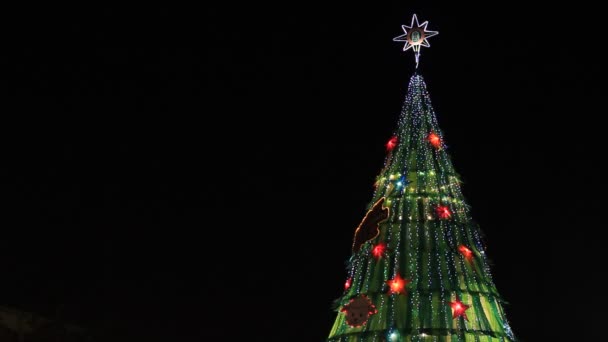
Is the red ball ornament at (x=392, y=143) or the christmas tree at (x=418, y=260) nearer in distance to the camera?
the christmas tree at (x=418, y=260)

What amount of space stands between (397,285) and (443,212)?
2.02 meters

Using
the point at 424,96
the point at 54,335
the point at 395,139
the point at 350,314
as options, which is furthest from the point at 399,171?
the point at 54,335

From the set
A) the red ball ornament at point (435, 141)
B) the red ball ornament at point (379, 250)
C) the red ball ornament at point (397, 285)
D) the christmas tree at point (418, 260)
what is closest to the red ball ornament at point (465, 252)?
the christmas tree at point (418, 260)

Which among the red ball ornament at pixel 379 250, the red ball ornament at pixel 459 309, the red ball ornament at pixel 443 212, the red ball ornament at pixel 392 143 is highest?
the red ball ornament at pixel 392 143

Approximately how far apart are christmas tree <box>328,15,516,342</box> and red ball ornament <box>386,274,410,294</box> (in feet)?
0.07

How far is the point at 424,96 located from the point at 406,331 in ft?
19.8

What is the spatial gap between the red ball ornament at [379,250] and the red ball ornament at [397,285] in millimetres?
744

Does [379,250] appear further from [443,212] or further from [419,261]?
[443,212]

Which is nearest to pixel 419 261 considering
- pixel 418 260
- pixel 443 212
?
Answer: pixel 418 260

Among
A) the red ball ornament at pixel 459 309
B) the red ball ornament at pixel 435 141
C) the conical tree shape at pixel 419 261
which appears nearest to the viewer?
the red ball ornament at pixel 459 309

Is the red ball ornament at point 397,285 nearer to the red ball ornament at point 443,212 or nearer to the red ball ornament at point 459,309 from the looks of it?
the red ball ornament at point 459,309

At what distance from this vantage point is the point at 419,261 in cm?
1562

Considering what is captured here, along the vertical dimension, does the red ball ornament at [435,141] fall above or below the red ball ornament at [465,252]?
above

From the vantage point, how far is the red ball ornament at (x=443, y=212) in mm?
16062
